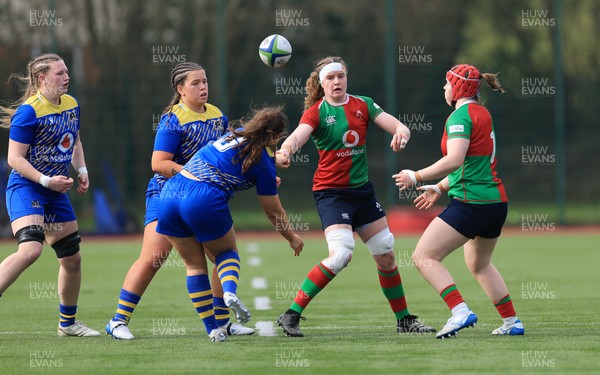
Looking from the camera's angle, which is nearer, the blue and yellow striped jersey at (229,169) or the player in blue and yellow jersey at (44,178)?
the blue and yellow striped jersey at (229,169)

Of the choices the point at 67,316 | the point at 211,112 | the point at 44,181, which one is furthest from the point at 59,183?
the point at 211,112

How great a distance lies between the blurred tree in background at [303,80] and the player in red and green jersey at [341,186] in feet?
44.6

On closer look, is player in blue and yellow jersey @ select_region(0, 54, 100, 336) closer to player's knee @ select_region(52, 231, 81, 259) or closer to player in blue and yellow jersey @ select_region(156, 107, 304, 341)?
player's knee @ select_region(52, 231, 81, 259)

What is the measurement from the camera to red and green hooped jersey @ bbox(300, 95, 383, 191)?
24.1 ft

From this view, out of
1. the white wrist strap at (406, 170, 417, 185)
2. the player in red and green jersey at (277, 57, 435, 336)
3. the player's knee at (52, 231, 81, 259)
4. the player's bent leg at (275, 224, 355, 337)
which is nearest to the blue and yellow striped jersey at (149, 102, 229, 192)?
the player in red and green jersey at (277, 57, 435, 336)

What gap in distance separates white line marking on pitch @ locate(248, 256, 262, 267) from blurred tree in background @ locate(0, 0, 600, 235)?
625 centimetres

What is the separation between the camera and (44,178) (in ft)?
23.5

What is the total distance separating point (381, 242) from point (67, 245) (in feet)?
7.63

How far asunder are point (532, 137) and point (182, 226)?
16089 mm

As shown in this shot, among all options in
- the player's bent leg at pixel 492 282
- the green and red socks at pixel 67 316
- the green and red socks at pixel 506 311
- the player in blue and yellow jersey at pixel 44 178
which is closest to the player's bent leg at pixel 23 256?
the player in blue and yellow jersey at pixel 44 178

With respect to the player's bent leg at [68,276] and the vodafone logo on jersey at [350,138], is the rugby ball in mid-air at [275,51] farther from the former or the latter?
the player's bent leg at [68,276]

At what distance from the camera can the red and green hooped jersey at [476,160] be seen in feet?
22.9

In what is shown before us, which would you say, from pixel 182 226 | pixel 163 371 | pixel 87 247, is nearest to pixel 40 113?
pixel 182 226

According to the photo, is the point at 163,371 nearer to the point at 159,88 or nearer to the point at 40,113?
the point at 40,113
